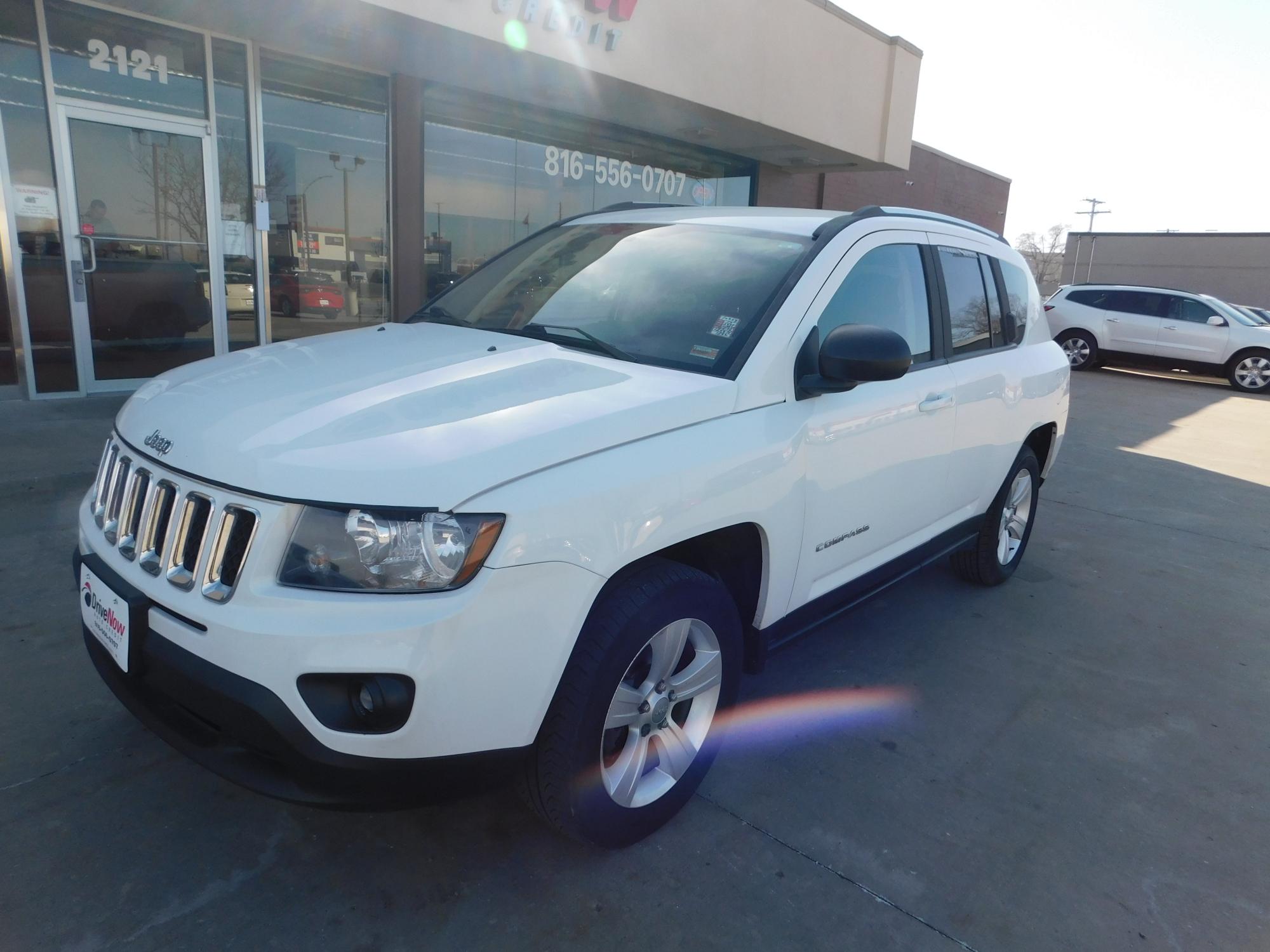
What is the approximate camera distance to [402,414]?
2.21 meters

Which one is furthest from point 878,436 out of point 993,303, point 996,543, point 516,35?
point 516,35

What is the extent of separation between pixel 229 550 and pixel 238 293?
7662 mm

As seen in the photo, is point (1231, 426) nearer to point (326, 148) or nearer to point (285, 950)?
point (326, 148)

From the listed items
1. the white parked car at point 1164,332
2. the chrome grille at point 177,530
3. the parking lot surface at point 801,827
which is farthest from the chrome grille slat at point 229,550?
the white parked car at point 1164,332

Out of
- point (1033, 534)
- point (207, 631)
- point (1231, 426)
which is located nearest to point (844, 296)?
point (207, 631)

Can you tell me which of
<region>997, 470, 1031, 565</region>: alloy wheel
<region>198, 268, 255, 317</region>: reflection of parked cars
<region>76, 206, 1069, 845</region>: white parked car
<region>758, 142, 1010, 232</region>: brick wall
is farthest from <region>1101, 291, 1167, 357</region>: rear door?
<region>76, 206, 1069, 845</region>: white parked car

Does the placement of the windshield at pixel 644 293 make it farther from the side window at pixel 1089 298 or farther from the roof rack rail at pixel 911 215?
the side window at pixel 1089 298

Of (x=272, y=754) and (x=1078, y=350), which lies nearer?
(x=272, y=754)

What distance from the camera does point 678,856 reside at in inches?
98.6

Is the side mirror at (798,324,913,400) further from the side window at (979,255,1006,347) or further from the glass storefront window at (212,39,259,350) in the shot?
the glass storefront window at (212,39,259,350)

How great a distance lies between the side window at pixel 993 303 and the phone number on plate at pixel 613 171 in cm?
847

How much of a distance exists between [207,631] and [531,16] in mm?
7624

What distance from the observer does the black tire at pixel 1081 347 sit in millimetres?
17328

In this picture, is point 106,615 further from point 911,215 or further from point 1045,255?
point 1045,255
